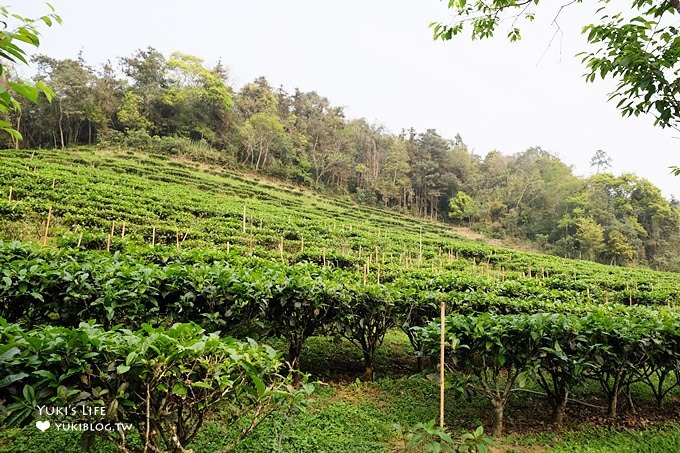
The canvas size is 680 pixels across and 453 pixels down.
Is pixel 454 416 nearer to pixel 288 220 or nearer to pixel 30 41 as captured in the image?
pixel 30 41

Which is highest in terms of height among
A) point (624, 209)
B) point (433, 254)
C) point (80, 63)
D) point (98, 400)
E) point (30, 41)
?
point (80, 63)

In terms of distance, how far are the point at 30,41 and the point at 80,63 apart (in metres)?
51.4

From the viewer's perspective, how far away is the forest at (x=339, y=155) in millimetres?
36406

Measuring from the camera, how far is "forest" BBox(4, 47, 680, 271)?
36406 millimetres

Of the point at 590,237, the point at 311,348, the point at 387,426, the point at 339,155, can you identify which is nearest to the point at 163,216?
the point at 311,348

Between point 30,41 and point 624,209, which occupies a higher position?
point 624,209

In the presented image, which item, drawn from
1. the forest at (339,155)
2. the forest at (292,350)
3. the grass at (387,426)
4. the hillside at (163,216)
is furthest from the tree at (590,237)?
the grass at (387,426)

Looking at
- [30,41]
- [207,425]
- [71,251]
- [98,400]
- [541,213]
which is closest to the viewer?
[30,41]

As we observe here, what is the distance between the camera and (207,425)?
10.7 feet

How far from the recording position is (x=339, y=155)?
4844 centimetres

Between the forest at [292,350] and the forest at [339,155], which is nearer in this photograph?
the forest at [292,350]

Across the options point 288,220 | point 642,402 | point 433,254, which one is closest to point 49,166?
point 288,220

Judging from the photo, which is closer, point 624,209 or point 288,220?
point 288,220

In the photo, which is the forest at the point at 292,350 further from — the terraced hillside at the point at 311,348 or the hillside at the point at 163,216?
the hillside at the point at 163,216
